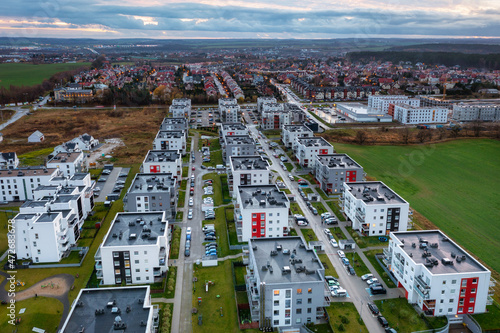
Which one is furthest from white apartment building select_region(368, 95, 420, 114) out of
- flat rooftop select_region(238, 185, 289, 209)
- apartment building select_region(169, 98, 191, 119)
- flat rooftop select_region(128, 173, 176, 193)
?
flat rooftop select_region(128, 173, 176, 193)

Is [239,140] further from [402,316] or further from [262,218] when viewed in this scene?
[402,316]

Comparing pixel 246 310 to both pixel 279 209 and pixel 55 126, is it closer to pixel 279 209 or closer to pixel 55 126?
pixel 279 209

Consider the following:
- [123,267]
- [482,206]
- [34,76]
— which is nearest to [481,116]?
[482,206]

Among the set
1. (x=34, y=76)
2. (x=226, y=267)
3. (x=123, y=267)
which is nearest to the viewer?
(x=123, y=267)

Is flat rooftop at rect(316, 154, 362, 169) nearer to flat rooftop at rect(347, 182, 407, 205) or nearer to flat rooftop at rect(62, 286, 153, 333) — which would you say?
flat rooftop at rect(347, 182, 407, 205)

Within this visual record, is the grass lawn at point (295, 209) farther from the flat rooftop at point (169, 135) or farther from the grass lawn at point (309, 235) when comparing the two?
the flat rooftop at point (169, 135)

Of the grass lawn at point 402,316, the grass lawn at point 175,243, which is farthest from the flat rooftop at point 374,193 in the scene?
the grass lawn at point 175,243
